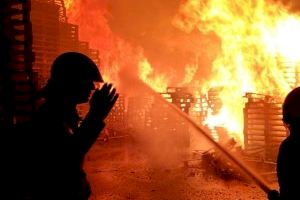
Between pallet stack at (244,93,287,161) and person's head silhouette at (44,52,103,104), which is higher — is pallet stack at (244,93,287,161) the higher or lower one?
the lower one

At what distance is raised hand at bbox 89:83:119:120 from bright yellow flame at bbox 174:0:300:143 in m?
16.6

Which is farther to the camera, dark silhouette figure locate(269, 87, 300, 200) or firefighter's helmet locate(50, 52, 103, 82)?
dark silhouette figure locate(269, 87, 300, 200)

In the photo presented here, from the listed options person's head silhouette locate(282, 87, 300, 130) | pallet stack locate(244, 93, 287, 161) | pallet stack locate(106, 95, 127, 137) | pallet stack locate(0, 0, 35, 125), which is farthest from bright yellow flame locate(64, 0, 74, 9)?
person's head silhouette locate(282, 87, 300, 130)

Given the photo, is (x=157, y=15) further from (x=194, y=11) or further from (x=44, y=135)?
(x=44, y=135)

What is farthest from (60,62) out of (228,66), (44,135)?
(228,66)

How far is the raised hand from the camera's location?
2.38 metres

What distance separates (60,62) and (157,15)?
39460 mm

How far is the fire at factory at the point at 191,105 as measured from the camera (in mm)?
7727

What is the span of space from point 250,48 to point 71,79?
63.8ft

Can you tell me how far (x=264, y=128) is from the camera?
13.9 m

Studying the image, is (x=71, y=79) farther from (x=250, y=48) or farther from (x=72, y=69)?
(x=250, y=48)

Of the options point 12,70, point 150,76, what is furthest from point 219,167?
point 150,76

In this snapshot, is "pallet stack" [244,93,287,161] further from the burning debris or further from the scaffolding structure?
the scaffolding structure

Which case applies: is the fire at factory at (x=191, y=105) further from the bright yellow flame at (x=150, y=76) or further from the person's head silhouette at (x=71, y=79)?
the bright yellow flame at (x=150, y=76)
